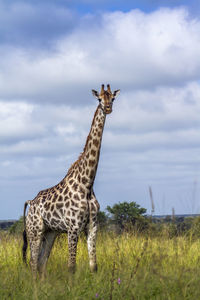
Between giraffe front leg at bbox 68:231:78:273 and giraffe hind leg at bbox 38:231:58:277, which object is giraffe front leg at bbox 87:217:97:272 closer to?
giraffe front leg at bbox 68:231:78:273

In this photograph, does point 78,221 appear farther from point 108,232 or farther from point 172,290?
point 108,232

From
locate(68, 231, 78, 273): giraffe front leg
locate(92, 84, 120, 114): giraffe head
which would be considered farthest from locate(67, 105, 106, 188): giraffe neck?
locate(68, 231, 78, 273): giraffe front leg

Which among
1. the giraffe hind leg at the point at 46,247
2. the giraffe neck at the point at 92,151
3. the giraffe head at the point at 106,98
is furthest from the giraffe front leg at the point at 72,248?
the giraffe head at the point at 106,98

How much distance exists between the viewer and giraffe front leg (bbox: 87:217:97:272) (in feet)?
28.1

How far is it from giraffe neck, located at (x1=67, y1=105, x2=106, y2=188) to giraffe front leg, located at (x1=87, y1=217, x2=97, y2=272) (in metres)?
0.75

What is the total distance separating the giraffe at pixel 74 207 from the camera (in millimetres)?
8688

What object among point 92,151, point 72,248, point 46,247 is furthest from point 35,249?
point 92,151

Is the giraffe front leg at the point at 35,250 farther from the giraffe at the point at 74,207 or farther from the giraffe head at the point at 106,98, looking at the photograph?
the giraffe head at the point at 106,98

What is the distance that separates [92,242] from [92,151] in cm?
172

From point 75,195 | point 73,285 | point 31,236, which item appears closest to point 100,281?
point 73,285

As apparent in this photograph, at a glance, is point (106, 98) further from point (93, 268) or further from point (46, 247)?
point (46, 247)

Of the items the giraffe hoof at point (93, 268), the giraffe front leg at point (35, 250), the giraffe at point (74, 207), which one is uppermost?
the giraffe at point (74, 207)

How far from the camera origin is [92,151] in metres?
8.96

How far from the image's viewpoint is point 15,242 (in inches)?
491
